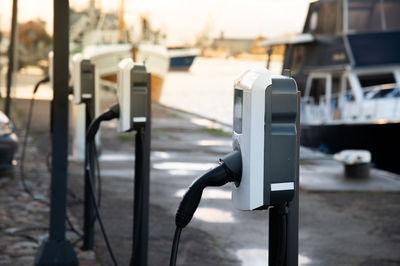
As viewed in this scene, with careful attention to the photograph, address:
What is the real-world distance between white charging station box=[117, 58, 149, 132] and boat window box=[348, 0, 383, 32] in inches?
635

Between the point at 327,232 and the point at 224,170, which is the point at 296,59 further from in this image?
the point at 224,170

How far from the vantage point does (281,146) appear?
3.09 m

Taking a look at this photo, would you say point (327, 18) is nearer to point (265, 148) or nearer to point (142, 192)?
point (142, 192)

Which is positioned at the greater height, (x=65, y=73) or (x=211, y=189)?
(x=65, y=73)

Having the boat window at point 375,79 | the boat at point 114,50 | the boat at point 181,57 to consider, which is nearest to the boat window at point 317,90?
the boat window at point 375,79

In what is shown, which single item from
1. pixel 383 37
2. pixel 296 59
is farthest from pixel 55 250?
pixel 296 59

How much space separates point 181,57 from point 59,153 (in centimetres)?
8721

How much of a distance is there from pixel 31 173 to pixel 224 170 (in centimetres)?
872

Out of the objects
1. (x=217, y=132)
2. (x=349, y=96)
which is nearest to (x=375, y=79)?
(x=349, y=96)

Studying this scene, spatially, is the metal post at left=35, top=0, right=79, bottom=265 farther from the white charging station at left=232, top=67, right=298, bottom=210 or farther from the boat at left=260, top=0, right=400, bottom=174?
the boat at left=260, top=0, right=400, bottom=174

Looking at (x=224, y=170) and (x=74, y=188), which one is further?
(x=74, y=188)

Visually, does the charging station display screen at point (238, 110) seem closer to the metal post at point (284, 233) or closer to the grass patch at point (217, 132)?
the metal post at point (284, 233)

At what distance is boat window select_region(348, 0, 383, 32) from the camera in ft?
69.3

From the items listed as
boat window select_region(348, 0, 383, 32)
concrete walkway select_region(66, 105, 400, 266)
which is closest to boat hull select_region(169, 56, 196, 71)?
boat window select_region(348, 0, 383, 32)
